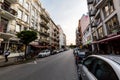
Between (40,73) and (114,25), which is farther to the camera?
(114,25)

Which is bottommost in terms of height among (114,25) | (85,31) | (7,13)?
(114,25)

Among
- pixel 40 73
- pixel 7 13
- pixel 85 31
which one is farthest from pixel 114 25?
pixel 85 31

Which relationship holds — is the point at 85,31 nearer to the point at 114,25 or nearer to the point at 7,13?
the point at 114,25

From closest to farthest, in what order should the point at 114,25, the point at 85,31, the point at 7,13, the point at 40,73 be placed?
1. the point at 40,73
2. the point at 114,25
3. the point at 7,13
4. the point at 85,31

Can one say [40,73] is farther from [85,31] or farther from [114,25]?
[85,31]

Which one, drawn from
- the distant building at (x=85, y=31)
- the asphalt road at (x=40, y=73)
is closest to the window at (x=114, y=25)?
Answer: the asphalt road at (x=40, y=73)

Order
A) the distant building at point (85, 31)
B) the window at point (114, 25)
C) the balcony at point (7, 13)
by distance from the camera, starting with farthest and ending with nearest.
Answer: the distant building at point (85, 31) < the balcony at point (7, 13) < the window at point (114, 25)

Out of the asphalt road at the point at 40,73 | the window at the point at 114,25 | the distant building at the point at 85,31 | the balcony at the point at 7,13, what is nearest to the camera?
the asphalt road at the point at 40,73

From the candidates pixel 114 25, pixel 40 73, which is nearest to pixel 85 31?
pixel 114 25

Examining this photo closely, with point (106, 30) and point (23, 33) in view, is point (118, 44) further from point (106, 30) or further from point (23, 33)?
point (23, 33)

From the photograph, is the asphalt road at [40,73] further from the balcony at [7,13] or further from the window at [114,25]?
the balcony at [7,13]

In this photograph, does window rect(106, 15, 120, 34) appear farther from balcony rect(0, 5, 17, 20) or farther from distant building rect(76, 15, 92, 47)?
distant building rect(76, 15, 92, 47)

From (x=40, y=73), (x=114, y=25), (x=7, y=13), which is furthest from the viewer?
(x=7, y=13)

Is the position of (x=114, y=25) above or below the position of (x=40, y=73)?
above
